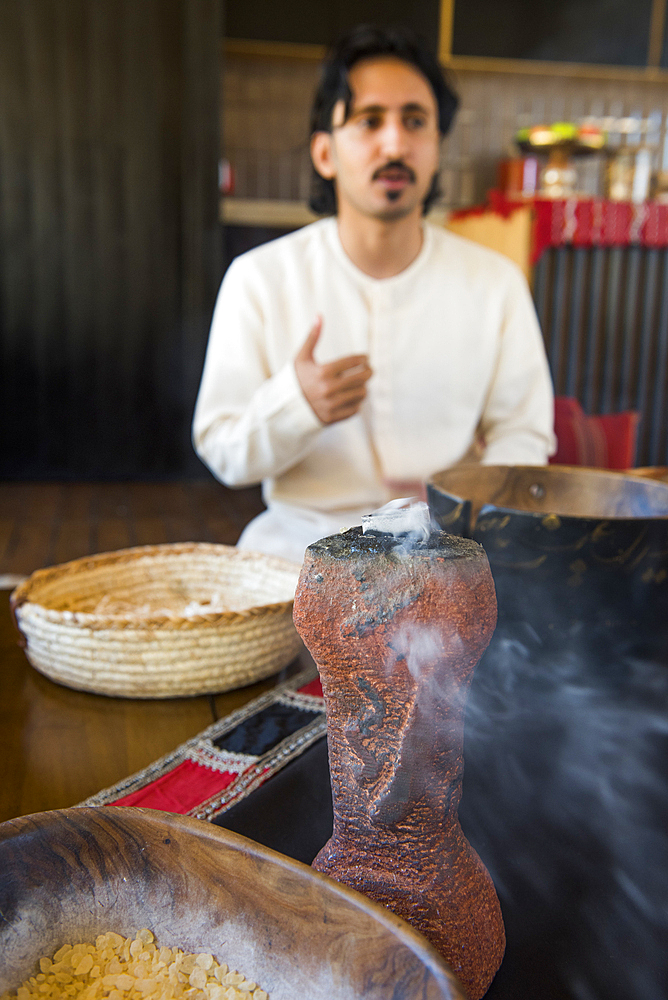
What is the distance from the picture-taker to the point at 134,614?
748mm

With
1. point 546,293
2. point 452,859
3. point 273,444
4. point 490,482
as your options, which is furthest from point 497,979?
point 546,293

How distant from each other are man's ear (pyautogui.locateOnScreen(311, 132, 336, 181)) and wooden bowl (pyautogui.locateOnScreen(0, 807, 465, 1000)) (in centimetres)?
140

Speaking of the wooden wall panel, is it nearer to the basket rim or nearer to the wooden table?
the basket rim

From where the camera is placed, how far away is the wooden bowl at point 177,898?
0.29m

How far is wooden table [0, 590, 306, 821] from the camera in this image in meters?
0.52

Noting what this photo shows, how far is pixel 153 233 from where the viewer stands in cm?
384

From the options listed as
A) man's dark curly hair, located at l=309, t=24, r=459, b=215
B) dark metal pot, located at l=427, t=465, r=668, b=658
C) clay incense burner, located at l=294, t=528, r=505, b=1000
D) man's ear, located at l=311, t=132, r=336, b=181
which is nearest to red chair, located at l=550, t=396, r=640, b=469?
man's dark curly hair, located at l=309, t=24, r=459, b=215

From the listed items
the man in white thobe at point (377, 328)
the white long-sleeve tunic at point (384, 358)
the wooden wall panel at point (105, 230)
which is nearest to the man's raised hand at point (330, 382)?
the man in white thobe at point (377, 328)

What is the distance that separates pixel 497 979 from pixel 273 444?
0.92 metres

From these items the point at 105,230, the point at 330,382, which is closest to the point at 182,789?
the point at 330,382

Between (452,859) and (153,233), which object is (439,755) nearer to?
(452,859)

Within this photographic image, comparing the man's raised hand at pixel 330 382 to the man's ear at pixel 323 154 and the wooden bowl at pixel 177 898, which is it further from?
the wooden bowl at pixel 177 898

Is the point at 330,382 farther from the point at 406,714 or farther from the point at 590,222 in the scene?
the point at 590,222

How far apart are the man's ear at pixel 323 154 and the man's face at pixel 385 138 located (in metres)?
0.08
